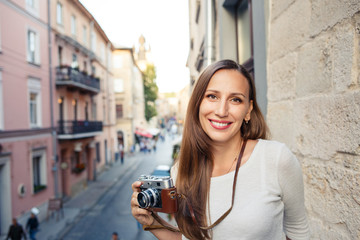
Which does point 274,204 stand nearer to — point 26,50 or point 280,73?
point 280,73

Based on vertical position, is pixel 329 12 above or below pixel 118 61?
below

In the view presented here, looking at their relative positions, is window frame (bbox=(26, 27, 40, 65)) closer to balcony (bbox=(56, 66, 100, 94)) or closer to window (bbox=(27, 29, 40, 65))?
window (bbox=(27, 29, 40, 65))

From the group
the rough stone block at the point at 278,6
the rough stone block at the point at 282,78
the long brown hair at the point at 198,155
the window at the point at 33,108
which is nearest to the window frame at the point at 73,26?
the window at the point at 33,108

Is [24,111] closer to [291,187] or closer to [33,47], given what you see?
[33,47]

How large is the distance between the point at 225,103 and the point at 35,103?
38.9ft

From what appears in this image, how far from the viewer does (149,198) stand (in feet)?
4.14

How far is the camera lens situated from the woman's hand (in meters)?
0.07

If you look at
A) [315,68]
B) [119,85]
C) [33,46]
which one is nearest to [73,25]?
[33,46]

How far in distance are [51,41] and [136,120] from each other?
24.5 metres

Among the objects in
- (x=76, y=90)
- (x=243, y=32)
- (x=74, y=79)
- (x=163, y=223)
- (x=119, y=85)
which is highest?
(x=119, y=85)

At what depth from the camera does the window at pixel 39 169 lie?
11.1 meters

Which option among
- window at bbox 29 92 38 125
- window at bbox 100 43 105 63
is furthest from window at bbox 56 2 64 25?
window at bbox 100 43 105 63

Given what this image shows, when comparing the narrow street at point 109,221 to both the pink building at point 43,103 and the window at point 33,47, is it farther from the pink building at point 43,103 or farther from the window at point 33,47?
the window at point 33,47

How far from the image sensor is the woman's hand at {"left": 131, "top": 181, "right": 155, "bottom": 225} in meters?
1.35
